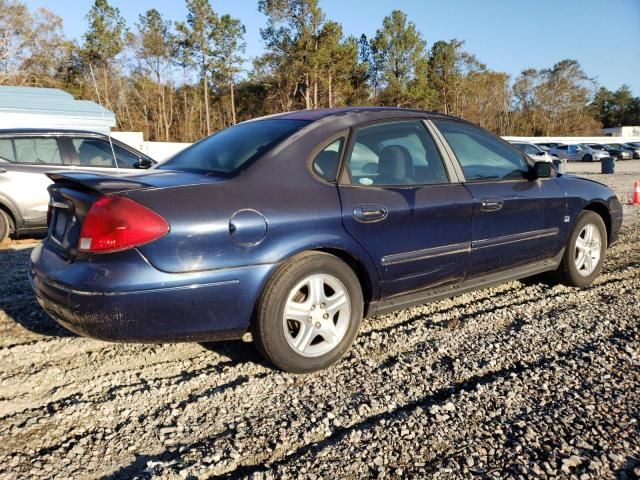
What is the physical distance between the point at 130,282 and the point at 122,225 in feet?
0.92

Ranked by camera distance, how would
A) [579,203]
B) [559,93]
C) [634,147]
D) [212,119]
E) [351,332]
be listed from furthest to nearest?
[559,93]
[212,119]
[634,147]
[579,203]
[351,332]

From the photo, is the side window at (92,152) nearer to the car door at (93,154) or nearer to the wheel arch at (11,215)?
the car door at (93,154)

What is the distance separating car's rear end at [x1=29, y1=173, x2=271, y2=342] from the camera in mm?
2498

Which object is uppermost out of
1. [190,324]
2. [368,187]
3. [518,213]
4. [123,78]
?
[123,78]

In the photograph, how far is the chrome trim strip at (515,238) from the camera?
3729mm

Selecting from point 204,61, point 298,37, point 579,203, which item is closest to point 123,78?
point 204,61

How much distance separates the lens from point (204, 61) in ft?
153

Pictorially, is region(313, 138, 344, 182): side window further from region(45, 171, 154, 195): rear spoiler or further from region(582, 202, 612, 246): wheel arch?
region(582, 202, 612, 246): wheel arch

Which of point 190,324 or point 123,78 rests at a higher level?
point 123,78

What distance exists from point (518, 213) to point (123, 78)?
154ft

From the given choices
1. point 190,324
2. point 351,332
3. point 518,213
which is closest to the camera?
point 190,324

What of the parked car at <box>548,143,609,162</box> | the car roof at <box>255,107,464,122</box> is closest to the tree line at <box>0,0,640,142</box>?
the parked car at <box>548,143,609,162</box>

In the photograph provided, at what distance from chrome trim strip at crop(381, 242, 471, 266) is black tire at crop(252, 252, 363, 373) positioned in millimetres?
293

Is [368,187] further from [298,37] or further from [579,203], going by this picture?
[298,37]
